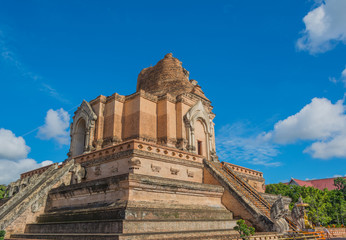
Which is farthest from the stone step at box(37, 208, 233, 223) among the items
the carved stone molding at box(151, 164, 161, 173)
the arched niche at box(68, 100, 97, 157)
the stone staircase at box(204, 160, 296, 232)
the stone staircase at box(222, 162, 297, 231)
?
the arched niche at box(68, 100, 97, 157)

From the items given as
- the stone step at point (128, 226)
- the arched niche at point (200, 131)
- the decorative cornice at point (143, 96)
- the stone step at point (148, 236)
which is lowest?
the stone step at point (148, 236)

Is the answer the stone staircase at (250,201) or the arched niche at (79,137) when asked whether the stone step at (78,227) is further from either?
the arched niche at (79,137)

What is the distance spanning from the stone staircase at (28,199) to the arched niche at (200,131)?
819 centimetres

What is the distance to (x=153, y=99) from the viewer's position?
21062mm

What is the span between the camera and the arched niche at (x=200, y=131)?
20.6 m

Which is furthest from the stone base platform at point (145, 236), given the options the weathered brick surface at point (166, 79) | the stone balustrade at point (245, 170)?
the weathered brick surface at point (166, 79)

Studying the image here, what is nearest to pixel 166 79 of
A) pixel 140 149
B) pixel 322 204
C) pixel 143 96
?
pixel 143 96

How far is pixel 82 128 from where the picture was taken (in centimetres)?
2289

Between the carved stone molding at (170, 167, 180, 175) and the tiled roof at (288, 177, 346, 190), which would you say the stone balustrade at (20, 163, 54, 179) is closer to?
the carved stone molding at (170, 167, 180, 175)

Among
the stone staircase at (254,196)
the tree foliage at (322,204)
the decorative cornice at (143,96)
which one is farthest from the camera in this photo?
the tree foliage at (322,204)

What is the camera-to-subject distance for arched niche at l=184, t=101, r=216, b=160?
20562mm

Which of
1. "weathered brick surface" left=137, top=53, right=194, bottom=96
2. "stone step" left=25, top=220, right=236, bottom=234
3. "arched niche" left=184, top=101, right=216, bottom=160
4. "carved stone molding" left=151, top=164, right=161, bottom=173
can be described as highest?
"weathered brick surface" left=137, top=53, right=194, bottom=96

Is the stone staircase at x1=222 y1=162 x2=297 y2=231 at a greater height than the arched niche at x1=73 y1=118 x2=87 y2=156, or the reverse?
the arched niche at x1=73 y1=118 x2=87 y2=156

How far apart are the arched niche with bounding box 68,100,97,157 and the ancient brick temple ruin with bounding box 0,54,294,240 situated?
7cm
